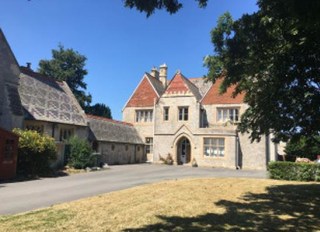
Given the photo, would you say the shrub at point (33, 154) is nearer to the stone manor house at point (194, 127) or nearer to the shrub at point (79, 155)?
the shrub at point (79, 155)

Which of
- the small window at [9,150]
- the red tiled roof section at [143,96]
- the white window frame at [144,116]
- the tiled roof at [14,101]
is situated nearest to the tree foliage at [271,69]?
the small window at [9,150]

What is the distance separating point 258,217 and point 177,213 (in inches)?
93.6

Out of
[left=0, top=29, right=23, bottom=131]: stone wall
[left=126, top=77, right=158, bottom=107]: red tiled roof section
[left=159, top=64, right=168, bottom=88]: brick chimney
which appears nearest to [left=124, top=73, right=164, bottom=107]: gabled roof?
[left=126, top=77, right=158, bottom=107]: red tiled roof section

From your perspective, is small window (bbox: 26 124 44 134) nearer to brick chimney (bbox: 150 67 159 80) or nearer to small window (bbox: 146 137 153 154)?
small window (bbox: 146 137 153 154)

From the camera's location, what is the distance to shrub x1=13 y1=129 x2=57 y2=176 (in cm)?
2083

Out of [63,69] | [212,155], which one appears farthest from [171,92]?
[63,69]

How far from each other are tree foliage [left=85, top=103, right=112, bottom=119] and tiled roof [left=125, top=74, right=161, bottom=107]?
21.0m

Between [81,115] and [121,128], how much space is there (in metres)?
7.91

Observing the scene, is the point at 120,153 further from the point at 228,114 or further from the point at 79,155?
the point at 228,114

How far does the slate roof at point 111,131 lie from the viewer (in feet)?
108

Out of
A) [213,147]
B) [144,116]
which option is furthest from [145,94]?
[213,147]

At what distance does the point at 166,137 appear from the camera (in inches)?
1501

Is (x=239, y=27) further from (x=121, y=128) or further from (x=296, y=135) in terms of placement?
(x=121, y=128)

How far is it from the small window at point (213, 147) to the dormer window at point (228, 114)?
2957mm
